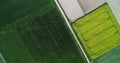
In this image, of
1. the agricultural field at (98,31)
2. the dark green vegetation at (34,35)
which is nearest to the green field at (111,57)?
the agricultural field at (98,31)

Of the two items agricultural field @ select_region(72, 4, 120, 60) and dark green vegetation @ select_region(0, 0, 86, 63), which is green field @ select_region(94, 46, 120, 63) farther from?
dark green vegetation @ select_region(0, 0, 86, 63)

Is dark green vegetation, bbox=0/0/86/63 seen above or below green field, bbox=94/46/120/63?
above

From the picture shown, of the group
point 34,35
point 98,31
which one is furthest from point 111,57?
point 34,35

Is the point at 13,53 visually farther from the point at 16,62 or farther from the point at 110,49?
the point at 110,49

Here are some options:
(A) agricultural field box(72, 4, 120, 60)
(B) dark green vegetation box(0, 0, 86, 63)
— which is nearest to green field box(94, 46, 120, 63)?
(A) agricultural field box(72, 4, 120, 60)

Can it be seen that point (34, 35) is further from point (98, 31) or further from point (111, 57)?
point (111, 57)
